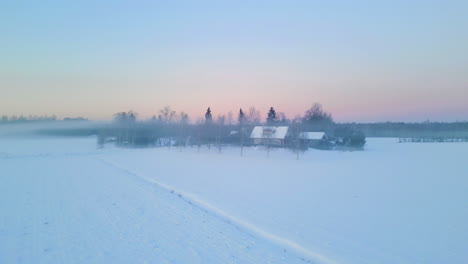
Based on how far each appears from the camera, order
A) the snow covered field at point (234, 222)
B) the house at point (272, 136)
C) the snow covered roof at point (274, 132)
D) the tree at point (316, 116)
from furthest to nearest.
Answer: the tree at point (316, 116) → the snow covered roof at point (274, 132) → the house at point (272, 136) → the snow covered field at point (234, 222)

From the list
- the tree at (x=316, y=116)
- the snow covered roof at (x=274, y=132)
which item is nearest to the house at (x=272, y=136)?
the snow covered roof at (x=274, y=132)

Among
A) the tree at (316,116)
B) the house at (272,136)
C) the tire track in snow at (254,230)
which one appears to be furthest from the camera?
the tree at (316,116)

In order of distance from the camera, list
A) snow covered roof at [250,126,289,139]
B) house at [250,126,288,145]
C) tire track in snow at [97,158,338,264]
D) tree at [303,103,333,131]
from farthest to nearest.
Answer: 1. tree at [303,103,333,131]
2. snow covered roof at [250,126,289,139]
3. house at [250,126,288,145]
4. tire track in snow at [97,158,338,264]

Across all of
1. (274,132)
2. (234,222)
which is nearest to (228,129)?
(274,132)

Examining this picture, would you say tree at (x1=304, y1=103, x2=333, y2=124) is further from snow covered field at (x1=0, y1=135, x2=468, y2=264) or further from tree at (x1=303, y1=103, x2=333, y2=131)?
snow covered field at (x1=0, y1=135, x2=468, y2=264)

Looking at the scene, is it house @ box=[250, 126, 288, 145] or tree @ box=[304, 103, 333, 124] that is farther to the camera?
tree @ box=[304, 103, 333, 124]

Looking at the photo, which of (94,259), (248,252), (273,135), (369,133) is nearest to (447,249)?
(248,252)

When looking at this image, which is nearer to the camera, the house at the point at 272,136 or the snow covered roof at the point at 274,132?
the house at the point at 272,136

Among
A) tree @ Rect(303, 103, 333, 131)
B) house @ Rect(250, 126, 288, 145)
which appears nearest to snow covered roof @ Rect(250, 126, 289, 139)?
house @ Rect(250, 126, 288, 145)

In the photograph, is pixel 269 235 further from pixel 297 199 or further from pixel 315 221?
pixel 297 199

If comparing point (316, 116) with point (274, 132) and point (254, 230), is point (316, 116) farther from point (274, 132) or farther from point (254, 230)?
point (254, 230)

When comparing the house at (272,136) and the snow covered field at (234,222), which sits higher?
the house at (272,136)

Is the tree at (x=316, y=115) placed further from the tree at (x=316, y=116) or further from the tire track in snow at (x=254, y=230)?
the tire track in snow at (x=254, y=230)

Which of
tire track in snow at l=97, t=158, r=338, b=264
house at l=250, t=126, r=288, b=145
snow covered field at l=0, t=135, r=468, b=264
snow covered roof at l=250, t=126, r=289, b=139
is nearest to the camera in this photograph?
tire track in snow at l=97, t=158, r=338, b=264
